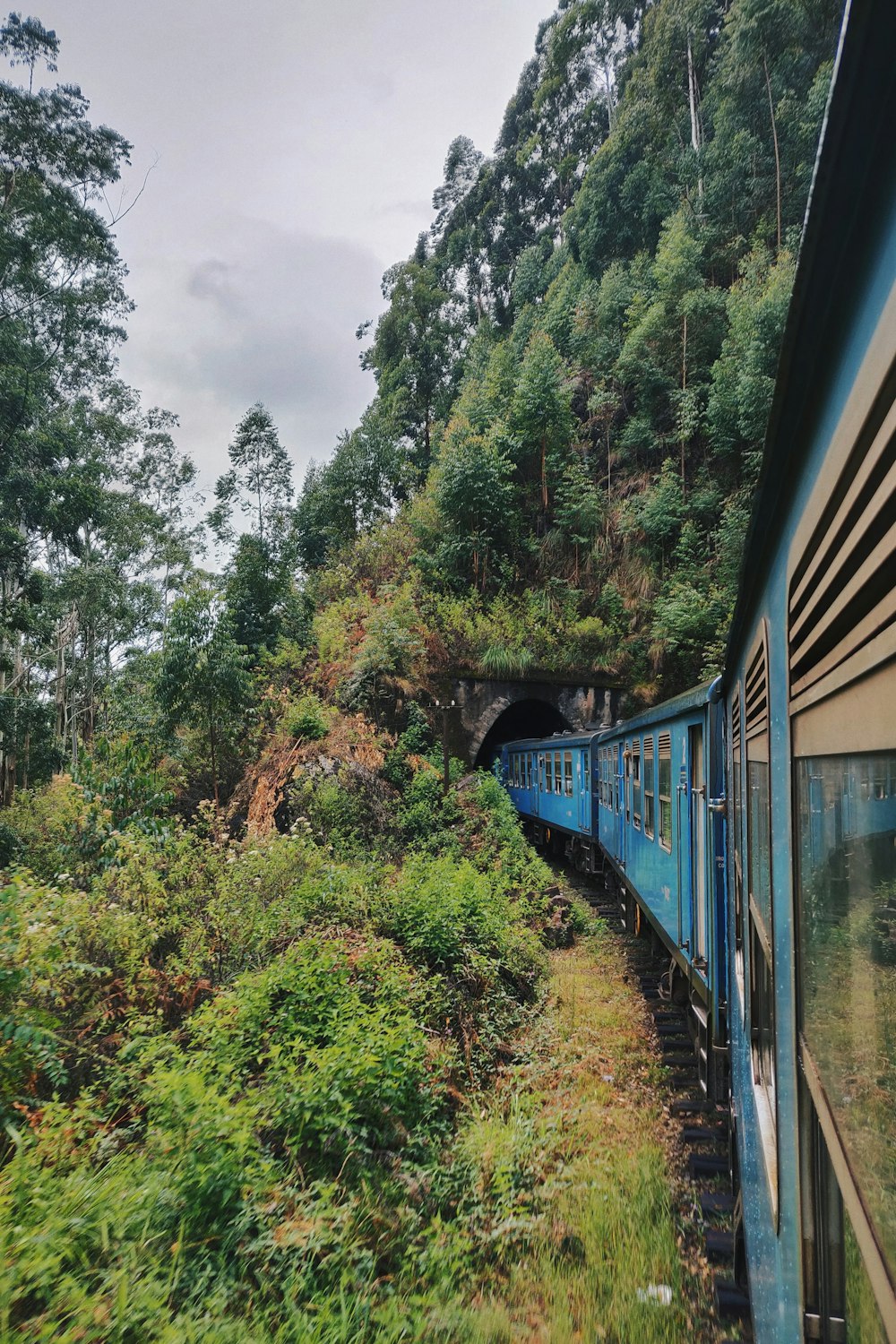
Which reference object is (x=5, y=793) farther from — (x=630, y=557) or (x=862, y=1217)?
(x=862, y=1217)

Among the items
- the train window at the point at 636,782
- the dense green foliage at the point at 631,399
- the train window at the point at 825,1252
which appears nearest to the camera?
the train window at the point at 825,1252

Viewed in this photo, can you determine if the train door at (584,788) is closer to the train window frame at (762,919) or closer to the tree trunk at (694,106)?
the train window frame at (762,919)

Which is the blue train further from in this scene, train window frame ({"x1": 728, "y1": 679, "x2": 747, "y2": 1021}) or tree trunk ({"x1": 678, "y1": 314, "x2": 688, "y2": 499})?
tree trunk ({"x1": 678, "y1": 314, "x2": 688, "y2": 499})

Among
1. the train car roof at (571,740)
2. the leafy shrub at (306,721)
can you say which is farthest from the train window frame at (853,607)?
the leafy shrub at (306,721)

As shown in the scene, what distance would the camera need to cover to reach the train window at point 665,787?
237 inches

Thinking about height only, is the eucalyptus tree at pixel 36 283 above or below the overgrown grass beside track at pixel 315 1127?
above

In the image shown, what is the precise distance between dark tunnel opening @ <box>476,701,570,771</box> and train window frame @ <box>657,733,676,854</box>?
16.1 meters

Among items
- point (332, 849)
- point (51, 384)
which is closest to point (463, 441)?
point (51, 384)

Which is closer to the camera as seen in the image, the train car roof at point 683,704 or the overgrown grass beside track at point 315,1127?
the overgrown grass beside track at point 315,1127

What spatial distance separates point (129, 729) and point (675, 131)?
33.2 meters

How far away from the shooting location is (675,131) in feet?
101

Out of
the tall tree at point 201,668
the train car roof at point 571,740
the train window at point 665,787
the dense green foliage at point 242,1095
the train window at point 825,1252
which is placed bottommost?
the dense green foliage at point 242,1095

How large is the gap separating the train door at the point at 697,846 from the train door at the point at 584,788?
6.69 meters

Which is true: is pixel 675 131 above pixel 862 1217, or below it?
above
